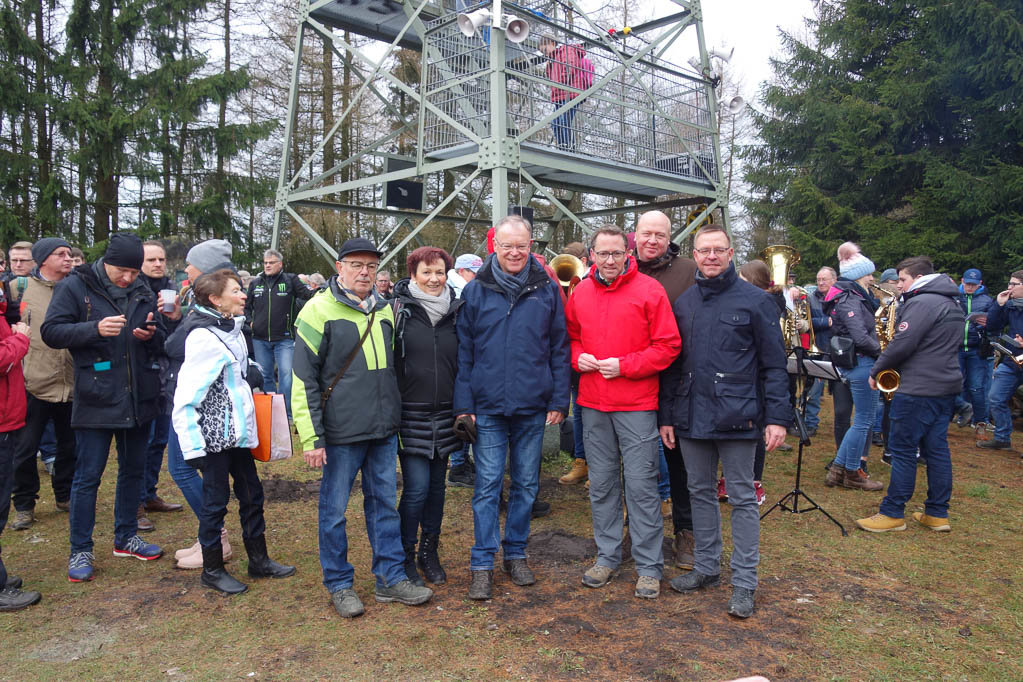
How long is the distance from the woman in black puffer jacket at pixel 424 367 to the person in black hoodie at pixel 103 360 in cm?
170

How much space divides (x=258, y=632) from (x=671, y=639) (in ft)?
6.98

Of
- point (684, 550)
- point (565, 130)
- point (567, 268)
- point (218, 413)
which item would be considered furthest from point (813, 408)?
point (218, 413)

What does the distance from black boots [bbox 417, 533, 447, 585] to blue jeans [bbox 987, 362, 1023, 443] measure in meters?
7.53

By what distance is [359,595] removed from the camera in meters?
4.13

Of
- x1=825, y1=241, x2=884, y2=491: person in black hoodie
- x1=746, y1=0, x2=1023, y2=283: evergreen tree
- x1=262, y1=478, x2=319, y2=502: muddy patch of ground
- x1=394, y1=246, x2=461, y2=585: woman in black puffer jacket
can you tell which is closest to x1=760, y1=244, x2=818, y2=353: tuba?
x1=825, y1=241, x2=884, y2=491: person in black hoodie

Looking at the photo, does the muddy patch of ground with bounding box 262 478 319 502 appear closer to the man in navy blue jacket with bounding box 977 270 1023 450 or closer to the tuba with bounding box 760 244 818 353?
the tuba with bounding box 760 244 818 353

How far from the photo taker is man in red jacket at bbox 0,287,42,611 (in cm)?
390

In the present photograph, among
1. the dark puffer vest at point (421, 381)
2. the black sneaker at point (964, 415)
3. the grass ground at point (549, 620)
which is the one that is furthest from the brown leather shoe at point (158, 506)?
the black sneaker at point (964, 415)

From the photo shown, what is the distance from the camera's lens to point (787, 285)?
7.96m

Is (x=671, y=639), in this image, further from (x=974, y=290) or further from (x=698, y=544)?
(x=974, y=290)

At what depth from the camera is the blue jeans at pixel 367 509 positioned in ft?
12.7

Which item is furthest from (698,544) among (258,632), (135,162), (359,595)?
(135,162)

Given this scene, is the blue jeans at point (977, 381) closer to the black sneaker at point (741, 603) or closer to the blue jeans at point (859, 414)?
the blue jeans at point (859, 414)

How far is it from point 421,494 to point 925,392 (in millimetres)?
3621
